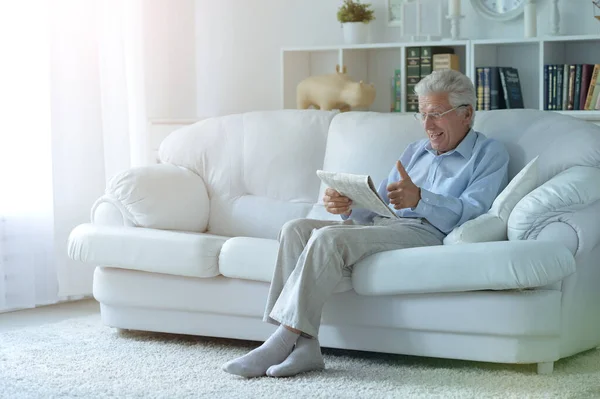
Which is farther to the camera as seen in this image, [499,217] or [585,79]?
[585,79]

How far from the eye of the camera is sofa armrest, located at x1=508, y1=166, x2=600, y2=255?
291 centimetres

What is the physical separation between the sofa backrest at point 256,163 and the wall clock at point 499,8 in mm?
1018

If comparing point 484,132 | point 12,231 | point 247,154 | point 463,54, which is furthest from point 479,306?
point 12,231

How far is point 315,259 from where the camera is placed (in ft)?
9.70

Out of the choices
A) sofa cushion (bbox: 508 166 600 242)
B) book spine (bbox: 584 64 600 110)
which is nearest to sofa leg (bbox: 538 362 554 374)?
sofa cushion (bbox: 508 166 600 242)

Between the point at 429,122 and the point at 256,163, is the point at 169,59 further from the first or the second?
the point at 429,122

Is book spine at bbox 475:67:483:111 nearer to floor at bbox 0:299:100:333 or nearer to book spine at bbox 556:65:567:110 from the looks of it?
book spine at bbox 556:65:567:110

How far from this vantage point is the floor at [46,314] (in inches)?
156

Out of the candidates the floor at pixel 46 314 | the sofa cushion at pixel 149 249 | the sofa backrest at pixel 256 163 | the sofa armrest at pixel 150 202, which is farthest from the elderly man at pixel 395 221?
the floor at pixel 46 314

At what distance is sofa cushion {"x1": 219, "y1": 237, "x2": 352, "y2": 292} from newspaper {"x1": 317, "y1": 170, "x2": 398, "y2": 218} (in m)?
0.30

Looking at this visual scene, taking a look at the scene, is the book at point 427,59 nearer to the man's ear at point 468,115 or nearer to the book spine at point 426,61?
the book spine at point 426,61

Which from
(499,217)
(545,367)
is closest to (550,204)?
(499,217)

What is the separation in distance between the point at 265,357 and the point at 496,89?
1910 millimetres

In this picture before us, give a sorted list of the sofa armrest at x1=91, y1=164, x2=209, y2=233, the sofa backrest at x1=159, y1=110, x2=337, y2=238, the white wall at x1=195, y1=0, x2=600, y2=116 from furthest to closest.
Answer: the white wall at x1=195, y1=0, x2=600, y2=116
the sofa backrest at x1=159, y1=110, x2=337, y2=238
the sofa armrest at x1=91, y1=164, x2=209, y2=233
